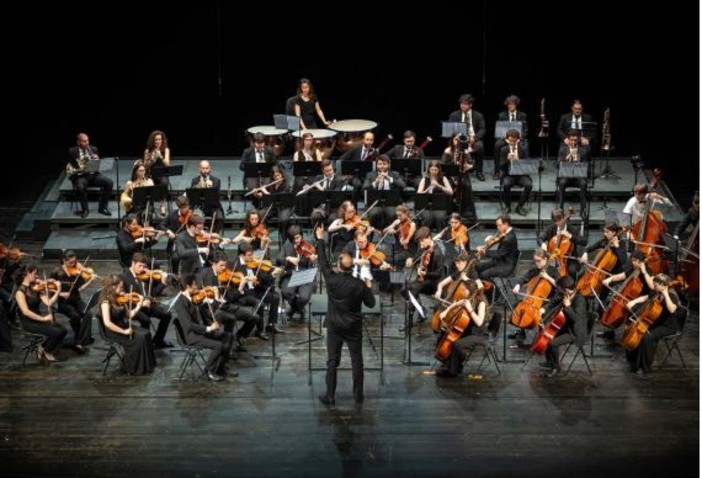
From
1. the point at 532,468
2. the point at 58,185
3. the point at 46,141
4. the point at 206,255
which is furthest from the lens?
the point at 46,141

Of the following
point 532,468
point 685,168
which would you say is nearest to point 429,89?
point 685,168

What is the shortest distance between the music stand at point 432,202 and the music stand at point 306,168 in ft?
4.18

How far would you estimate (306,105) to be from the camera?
1587 centimetres

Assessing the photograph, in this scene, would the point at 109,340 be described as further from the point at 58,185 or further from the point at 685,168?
the point at 685,168

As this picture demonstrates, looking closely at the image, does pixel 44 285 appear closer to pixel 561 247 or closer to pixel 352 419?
pixel 352 419

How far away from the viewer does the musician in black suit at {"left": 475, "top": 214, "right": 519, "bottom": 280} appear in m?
13.1

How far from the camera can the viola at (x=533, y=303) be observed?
11810mm

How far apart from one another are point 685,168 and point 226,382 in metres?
8.15

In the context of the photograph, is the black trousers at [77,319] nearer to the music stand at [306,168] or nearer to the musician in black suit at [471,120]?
the music stand at [306,168]

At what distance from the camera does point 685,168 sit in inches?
684

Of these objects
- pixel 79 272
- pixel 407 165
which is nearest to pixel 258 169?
pixel 407 165

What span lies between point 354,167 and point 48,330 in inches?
156

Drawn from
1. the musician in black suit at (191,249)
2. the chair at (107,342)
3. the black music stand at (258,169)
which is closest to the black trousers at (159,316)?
the chair at (107,342)

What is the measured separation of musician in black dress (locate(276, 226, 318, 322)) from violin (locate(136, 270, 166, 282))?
3.86 ft
